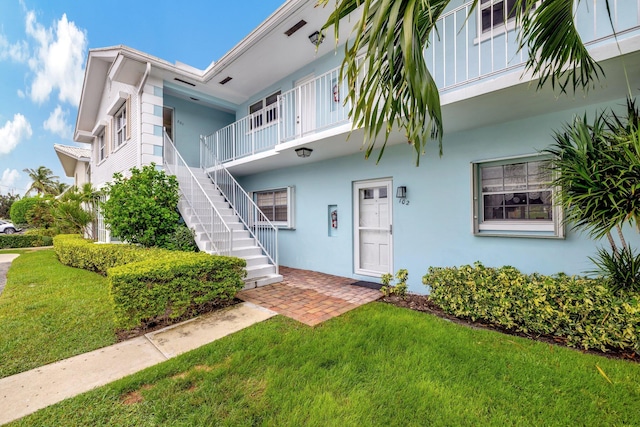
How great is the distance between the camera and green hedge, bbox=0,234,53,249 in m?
15.4

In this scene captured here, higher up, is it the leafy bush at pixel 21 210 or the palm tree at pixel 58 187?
the palm tree at pixel 58 187

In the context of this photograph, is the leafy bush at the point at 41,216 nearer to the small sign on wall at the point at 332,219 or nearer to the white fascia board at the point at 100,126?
the white fascia board at the point at 100,126

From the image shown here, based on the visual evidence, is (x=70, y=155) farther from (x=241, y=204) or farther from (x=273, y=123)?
(x=273, y=123)

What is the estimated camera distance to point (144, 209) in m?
6.53

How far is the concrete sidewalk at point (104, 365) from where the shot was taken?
2666 millimetres

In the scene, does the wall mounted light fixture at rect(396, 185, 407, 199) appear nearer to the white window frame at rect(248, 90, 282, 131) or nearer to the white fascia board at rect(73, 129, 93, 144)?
the white window frame at rect(248, 90, 282, 131)

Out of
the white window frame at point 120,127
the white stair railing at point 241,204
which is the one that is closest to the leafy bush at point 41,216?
the white window frame at point 120,127

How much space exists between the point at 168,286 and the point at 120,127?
889 cm

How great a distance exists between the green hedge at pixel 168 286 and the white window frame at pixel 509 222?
4.59 m

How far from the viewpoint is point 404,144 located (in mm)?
6211

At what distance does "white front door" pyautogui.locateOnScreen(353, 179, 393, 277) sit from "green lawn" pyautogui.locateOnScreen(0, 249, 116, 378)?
528cm

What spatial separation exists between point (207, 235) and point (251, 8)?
15112 millimetres

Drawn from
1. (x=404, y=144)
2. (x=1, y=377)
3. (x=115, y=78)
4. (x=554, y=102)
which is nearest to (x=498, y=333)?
(x=554, y=102)

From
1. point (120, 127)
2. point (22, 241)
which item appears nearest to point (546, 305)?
point (120, 127)
